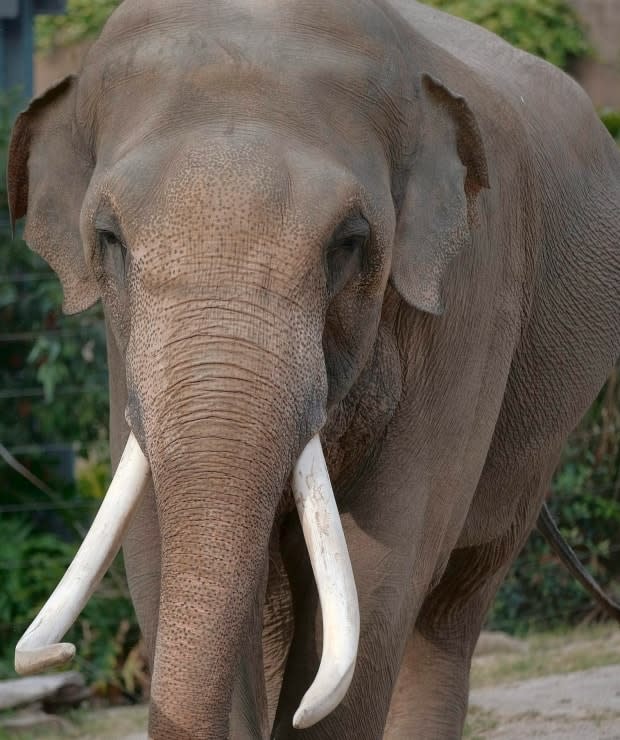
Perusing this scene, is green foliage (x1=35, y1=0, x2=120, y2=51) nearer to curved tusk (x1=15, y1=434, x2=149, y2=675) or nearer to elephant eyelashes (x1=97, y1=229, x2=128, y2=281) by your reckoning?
elephant eyelashes (x1=97, y1=229, x2=128, y2=281)

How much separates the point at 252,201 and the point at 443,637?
2.59 m

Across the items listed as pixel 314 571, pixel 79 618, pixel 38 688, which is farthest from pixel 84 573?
pixel 79 618

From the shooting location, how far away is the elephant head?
10.4 ft

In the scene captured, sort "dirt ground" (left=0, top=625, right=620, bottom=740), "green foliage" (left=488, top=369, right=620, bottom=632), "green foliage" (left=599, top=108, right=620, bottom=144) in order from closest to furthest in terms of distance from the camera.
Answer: "dirt ground" (left=0, top=625, right=620, bottom=740), "green foliage" (left=488, top=369, right=620, bottom=632), "green foliage" (left=599, top=108, right=620, bottom=144)

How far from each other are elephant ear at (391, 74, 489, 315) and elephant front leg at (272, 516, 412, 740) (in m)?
0.55

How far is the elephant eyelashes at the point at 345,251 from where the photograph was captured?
3.47m

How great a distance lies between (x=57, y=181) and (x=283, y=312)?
848 mm

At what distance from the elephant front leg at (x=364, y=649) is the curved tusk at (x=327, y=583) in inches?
22.9

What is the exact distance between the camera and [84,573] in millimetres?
3316

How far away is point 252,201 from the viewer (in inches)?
129

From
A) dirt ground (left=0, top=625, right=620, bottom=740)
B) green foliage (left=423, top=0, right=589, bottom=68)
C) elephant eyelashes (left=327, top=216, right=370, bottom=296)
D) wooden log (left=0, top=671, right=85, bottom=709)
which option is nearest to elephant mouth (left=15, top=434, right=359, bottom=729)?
elephant eyelashes (left=327, top=216, right=370, bottom=296)

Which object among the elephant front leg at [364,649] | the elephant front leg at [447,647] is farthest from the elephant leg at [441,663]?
the elephant front leg at [364,649]

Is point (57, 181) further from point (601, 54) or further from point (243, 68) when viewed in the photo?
point (601, 54)

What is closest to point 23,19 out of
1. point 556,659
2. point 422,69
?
point 556,659
